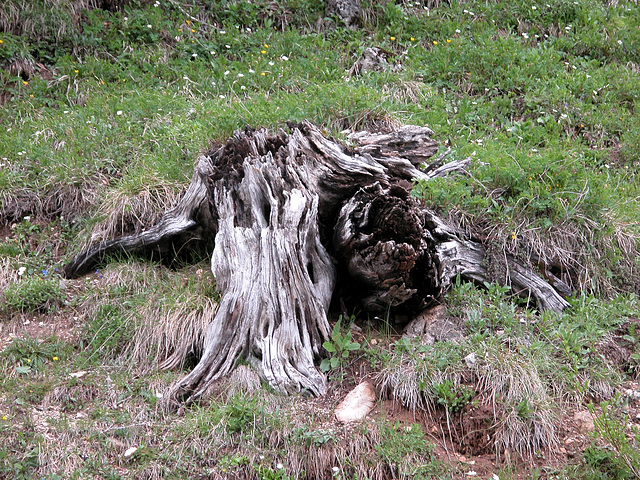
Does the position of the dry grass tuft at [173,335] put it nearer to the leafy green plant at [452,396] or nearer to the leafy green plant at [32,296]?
the leafy green plant at [32,296]

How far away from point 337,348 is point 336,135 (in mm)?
2347

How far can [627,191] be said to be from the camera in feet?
20.9

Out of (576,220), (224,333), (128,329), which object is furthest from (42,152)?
(576,220)

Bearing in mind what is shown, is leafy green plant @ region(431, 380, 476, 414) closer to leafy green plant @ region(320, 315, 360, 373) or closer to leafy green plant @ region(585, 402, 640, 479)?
leafy green plant @ region(320, 315, 360, 373)

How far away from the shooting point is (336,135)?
20.5 ft

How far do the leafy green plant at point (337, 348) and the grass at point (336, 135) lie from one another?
55mm

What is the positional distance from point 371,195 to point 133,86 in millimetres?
4177

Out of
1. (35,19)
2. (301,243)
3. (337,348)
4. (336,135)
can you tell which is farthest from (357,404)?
(35,19)

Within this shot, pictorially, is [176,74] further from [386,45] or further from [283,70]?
[386,45]

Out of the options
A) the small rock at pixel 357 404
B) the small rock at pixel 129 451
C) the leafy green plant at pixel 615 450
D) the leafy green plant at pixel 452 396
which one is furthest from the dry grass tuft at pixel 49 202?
the leafy green plant at pixel 615 450

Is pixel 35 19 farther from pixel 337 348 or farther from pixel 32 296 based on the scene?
pixel 337 348

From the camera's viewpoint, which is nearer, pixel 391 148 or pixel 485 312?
pixel 485 312

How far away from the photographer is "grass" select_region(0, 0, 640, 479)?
4.12 m

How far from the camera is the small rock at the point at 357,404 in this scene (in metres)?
4.28
